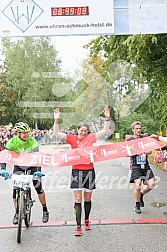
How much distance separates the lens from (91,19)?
28.7 feet

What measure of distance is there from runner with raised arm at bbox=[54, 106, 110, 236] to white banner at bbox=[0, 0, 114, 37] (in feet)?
9.31

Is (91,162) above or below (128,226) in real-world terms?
above

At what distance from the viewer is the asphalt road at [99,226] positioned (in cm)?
564

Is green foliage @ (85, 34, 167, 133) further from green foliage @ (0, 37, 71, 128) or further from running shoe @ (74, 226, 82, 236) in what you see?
green foliage @ (0, 37, 71, 128)

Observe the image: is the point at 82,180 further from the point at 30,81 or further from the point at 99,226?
the point at 30,81

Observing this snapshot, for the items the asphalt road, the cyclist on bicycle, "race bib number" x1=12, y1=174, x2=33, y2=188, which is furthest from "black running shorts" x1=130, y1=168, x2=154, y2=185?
"race bib number" x1=12, y1=174, x2=33, y2=188

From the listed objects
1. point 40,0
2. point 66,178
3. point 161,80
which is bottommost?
point 66,178

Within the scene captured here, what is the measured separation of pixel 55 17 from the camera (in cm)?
A: 877

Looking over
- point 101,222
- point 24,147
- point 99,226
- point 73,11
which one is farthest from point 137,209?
point 73,11

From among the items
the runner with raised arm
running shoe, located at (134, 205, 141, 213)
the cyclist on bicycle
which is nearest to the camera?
the runner with raised arm

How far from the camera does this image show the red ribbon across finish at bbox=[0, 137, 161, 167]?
6.64 metres

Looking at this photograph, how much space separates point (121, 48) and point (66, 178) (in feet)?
16.6

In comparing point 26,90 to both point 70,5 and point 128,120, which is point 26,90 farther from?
point 70,5

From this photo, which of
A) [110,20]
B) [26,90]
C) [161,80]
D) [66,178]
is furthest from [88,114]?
[110,20]
